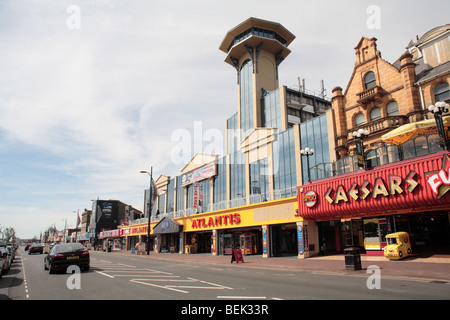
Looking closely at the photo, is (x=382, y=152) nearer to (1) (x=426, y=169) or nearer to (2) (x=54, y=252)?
(1) (x=426, y=169)

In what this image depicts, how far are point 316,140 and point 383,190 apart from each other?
10588 millimetres

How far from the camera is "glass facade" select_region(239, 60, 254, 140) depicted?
4134 centimetres

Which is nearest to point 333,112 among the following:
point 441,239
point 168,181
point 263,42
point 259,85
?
point 441,239

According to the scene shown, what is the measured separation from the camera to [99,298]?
27.4 ft

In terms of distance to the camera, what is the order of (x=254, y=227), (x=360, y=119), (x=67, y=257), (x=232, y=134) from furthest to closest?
1. (x=232, y=134)
2. (x=254, y=227)
3. (x=360, y=119)
4. (x=67, y=257)

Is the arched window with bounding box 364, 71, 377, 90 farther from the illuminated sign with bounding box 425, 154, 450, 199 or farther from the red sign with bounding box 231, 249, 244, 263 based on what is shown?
the red sign with bounding box 231, 249, 244, 263

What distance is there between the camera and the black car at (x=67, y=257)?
14797 millimetres

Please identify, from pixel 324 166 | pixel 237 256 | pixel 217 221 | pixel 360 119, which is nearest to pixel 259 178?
pixel 217 221

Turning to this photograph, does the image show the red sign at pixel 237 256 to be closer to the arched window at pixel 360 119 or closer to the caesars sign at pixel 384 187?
the caesars sign at pixel 384 187

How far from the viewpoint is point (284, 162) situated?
30734mm

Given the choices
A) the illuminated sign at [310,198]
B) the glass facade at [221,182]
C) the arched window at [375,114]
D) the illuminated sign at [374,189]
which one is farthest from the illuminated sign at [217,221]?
the arched window at [375,114]

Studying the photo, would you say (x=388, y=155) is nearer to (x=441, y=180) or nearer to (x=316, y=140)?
(x=441, y=180)

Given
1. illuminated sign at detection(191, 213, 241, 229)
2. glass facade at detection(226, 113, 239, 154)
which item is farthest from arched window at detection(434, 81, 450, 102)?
glass facade at detection(226, 113, 239, 154)
